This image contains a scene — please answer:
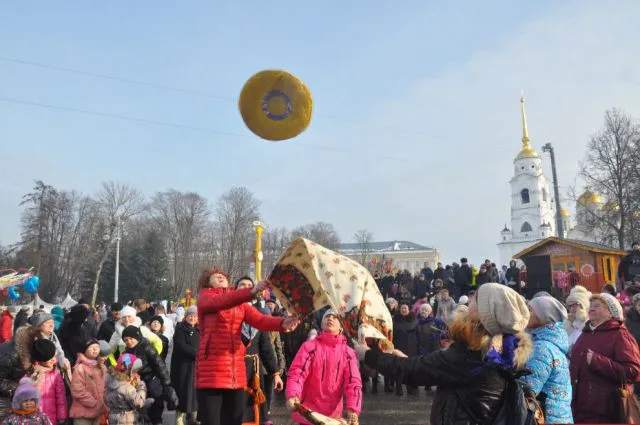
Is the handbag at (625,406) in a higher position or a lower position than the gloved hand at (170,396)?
higher

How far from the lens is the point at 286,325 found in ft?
16.1

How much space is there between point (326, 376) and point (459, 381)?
218 centimetres

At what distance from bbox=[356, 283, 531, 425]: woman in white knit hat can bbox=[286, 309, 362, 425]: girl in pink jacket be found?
6.09 feet

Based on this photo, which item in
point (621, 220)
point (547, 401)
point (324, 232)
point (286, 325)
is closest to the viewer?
point (547, 401)

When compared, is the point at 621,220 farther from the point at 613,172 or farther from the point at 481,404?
the point at 481,404

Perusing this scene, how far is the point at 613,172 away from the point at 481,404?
33.2 m

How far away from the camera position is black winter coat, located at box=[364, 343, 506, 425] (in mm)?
3111

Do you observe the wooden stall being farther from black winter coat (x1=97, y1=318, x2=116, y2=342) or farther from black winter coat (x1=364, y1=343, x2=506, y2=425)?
black winter coat (x1=364, y1=343, x2=506, y2=425)

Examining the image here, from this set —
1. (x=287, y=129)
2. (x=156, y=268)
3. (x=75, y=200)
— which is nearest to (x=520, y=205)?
(x=156, y=268)

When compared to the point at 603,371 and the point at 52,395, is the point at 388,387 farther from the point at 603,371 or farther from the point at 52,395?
the point at 603,371

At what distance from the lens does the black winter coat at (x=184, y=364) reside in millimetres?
7812

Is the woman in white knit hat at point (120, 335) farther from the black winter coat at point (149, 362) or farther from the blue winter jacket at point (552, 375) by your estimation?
the blue winter jacket at point (552, 375)

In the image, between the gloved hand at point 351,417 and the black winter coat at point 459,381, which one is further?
the gloved hand at point 351,417

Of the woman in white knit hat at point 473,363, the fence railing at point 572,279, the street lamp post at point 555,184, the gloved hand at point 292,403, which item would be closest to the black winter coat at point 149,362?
the gloved hand at point 292,403
